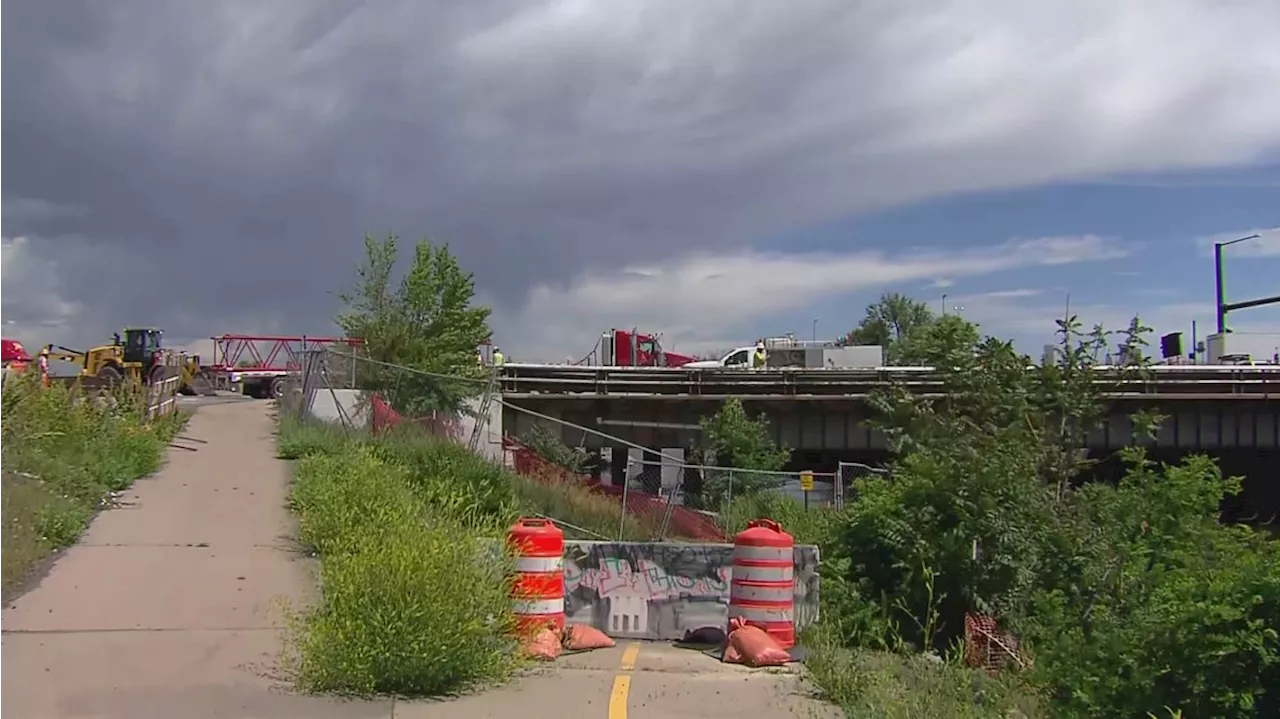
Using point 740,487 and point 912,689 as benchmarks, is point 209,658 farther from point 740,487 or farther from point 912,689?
point 740,487

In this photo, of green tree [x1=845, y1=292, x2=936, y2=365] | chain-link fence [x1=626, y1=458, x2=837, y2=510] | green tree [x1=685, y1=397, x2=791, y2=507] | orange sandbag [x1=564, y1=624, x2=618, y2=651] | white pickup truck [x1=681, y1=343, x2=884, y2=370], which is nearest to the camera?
orange sandbag [x1=564, y1=624, x2=618, y2=651]

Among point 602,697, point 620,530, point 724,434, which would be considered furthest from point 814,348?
point 602,697

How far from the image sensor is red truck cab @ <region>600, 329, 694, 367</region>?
58.3 metres

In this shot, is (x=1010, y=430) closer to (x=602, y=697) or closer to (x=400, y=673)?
(x=602, y=697)

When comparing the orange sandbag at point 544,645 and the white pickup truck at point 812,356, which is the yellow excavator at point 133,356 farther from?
the orange sandbag at point 544,645

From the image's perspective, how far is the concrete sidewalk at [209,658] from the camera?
7.70 meters

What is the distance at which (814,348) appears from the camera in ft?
202

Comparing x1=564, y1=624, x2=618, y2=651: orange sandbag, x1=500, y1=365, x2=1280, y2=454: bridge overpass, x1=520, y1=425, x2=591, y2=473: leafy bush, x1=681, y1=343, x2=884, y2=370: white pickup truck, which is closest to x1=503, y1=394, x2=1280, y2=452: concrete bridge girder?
x1=500, y1=365, x2=1280, y2=454: bridge overpass

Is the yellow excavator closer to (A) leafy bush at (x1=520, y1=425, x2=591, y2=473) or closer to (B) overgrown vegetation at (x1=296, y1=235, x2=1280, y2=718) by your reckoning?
(A) leafy bush at (x1=520, y1=425, x2=591, y2=473)

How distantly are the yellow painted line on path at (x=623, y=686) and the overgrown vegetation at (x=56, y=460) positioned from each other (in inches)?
223

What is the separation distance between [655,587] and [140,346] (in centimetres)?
4023

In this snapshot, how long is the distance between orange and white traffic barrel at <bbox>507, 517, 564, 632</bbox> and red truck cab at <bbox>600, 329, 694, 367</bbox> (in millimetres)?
46581

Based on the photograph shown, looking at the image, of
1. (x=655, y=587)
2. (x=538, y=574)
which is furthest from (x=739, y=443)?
(x=538, y=574)

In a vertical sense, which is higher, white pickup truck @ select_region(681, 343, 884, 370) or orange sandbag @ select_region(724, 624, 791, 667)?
white pickup truck @ select_region(681, 343, 884, 370)
